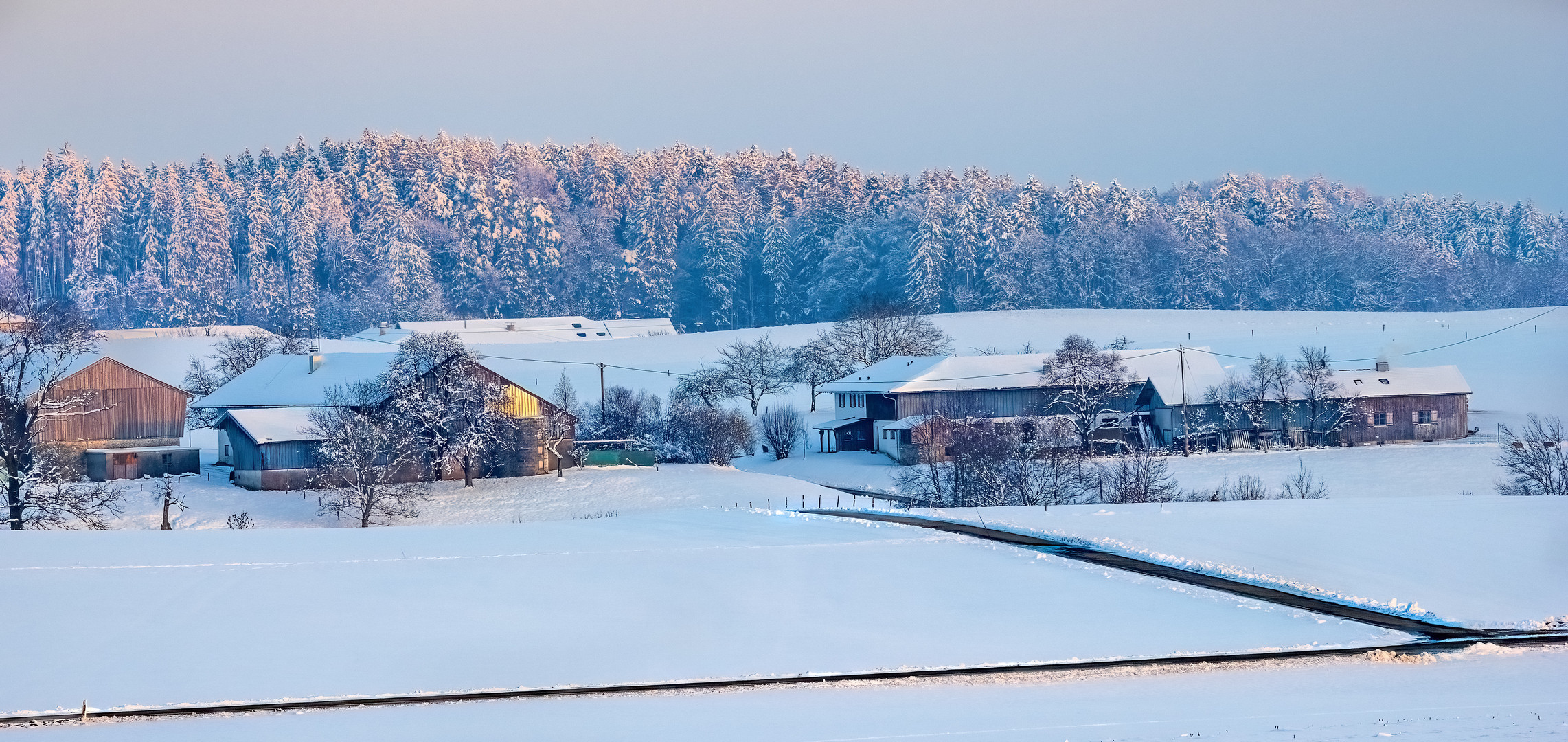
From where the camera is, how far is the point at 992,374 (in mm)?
59438

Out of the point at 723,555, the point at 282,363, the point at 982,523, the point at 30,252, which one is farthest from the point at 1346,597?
the point at 30,252

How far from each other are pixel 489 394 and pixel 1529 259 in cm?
11086

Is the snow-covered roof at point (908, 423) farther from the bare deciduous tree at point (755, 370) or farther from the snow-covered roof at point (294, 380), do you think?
the snow-covered roof at point (294, 380)

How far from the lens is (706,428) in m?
55.5

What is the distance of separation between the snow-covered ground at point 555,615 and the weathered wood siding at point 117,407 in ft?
96.8

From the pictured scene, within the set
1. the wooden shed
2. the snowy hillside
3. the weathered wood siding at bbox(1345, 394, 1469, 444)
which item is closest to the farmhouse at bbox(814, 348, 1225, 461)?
the weathered wood siding at bbox(1345, 394, 1469, 444)

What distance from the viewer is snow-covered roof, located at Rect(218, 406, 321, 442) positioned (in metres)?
45.7

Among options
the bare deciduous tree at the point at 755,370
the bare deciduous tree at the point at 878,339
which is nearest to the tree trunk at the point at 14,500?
the bare deciduous tree at the point at 755,370

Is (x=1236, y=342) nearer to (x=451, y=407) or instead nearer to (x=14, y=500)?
(x=451, y=407)

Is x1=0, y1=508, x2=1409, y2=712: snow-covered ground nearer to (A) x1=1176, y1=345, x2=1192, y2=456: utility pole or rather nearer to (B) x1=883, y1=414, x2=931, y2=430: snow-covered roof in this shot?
(B) x1=883, y1=414, x2=931, y2=430: snow-covered roof

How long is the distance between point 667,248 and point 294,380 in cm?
7256

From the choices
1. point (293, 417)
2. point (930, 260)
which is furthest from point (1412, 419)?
point (930, 260)

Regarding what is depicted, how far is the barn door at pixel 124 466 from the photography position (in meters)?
47.5

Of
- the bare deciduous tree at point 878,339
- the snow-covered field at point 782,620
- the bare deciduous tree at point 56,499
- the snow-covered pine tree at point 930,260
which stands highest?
the snow-covered pine tree at point 930,260
